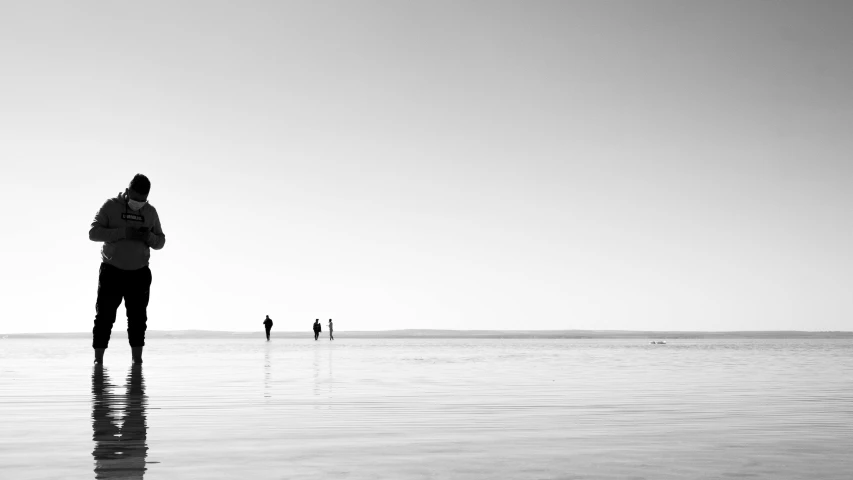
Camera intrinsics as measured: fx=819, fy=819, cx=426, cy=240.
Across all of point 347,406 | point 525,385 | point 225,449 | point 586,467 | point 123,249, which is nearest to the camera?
point 586,467

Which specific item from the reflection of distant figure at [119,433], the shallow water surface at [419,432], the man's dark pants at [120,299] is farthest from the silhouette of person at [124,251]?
the reflection of distant figure at [119,433]

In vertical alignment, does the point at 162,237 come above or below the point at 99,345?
above

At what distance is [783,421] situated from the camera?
4156 mm

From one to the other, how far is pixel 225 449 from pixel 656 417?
2398 millimetres

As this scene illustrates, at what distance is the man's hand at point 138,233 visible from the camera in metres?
9.87

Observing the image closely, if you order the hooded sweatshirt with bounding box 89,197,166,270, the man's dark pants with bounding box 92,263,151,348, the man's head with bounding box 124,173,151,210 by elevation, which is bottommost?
the man's dark pants with bounding box 92,263,151,348

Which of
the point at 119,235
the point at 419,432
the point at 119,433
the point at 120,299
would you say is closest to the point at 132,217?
the point at 119,235

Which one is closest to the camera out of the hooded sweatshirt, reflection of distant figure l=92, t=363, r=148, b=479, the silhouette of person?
reflection of distant figure l=92, t=363, r=148, b=479

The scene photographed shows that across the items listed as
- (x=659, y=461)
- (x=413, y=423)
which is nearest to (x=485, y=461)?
(x=659, y=461)

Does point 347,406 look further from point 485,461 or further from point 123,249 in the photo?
point 123,249

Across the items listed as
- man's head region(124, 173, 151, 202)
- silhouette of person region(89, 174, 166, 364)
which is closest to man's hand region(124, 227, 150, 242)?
silhouette of person region(89, 174, 166, 364)

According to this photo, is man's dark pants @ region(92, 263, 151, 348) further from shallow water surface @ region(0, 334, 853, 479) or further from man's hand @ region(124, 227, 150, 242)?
shallow water surface @ region(0, 334, 853, 479)

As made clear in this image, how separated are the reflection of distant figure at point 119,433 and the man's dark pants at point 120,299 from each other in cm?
398

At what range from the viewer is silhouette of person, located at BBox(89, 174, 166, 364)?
984 centimetres
